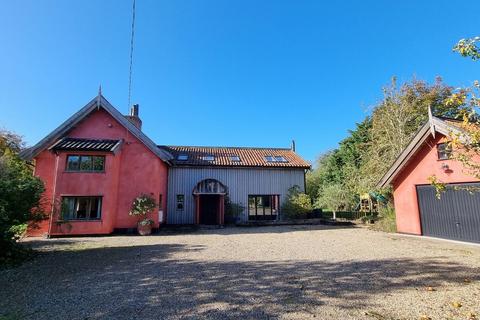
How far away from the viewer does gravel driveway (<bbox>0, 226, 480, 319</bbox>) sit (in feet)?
15.3

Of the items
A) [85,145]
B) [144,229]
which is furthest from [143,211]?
[85,145]

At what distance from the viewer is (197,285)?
6125 millimetres

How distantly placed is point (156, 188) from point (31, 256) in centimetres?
848

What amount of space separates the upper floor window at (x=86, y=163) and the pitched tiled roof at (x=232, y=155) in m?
6.14

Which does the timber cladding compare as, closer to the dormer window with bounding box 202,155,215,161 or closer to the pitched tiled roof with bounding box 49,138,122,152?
the dormer window with bounding box 202,155,215,161

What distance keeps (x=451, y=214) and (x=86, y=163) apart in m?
19.2

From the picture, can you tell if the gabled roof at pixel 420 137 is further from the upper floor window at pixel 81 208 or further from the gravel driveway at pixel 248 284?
the upper floor window at pixel 81 208

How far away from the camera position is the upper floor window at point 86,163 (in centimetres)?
1591

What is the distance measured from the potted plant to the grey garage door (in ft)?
48.8

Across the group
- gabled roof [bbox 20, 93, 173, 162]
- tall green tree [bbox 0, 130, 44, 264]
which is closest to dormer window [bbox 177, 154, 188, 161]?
gabled roof [bbox 20, 93, 173, 162]

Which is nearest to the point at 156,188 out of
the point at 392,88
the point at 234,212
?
the point at 234,212

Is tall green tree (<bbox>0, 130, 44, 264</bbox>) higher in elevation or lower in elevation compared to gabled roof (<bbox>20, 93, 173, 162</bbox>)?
lower

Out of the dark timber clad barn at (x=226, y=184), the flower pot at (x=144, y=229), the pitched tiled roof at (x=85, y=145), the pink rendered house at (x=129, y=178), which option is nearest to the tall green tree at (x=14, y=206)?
the pink rendered house at (x=129, y=178)

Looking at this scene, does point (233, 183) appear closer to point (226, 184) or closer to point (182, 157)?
point (226, 184)
